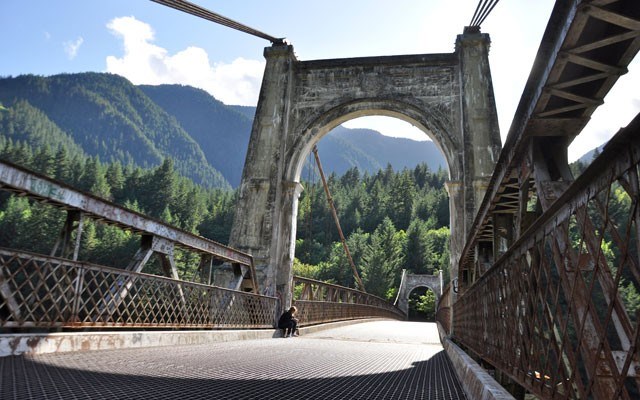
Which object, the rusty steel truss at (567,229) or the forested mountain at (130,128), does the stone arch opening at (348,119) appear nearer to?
the rusty steel truss at (567,229)

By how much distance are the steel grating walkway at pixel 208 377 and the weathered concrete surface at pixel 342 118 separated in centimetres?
583

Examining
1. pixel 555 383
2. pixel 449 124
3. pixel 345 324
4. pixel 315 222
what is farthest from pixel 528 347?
pixel 315 222

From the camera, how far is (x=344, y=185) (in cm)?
8294

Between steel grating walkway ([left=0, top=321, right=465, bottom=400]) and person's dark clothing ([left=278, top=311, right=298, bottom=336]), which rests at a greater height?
person's dark clothing ([left=278, top=311, right=298, bottom=336])

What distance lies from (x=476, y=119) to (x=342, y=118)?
2.99 m

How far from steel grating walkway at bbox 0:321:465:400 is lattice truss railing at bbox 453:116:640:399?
0.84 metres

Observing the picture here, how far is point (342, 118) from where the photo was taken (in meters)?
10.8

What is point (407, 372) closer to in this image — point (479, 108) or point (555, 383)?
point (555, 383)

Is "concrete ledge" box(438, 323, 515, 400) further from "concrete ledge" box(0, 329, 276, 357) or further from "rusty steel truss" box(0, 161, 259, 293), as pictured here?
"rusty steel truss" box(0, 161, 259, 293)

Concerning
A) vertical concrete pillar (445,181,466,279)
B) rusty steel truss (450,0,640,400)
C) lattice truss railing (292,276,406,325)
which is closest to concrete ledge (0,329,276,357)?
rusty steel truss (450,0,640,400)

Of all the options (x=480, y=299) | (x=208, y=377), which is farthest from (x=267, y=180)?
(x=208, y=377)

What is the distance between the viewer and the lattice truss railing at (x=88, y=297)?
3.26m

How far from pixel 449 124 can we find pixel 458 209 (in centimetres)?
198

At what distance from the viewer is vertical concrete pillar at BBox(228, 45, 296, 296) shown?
9883 mm
